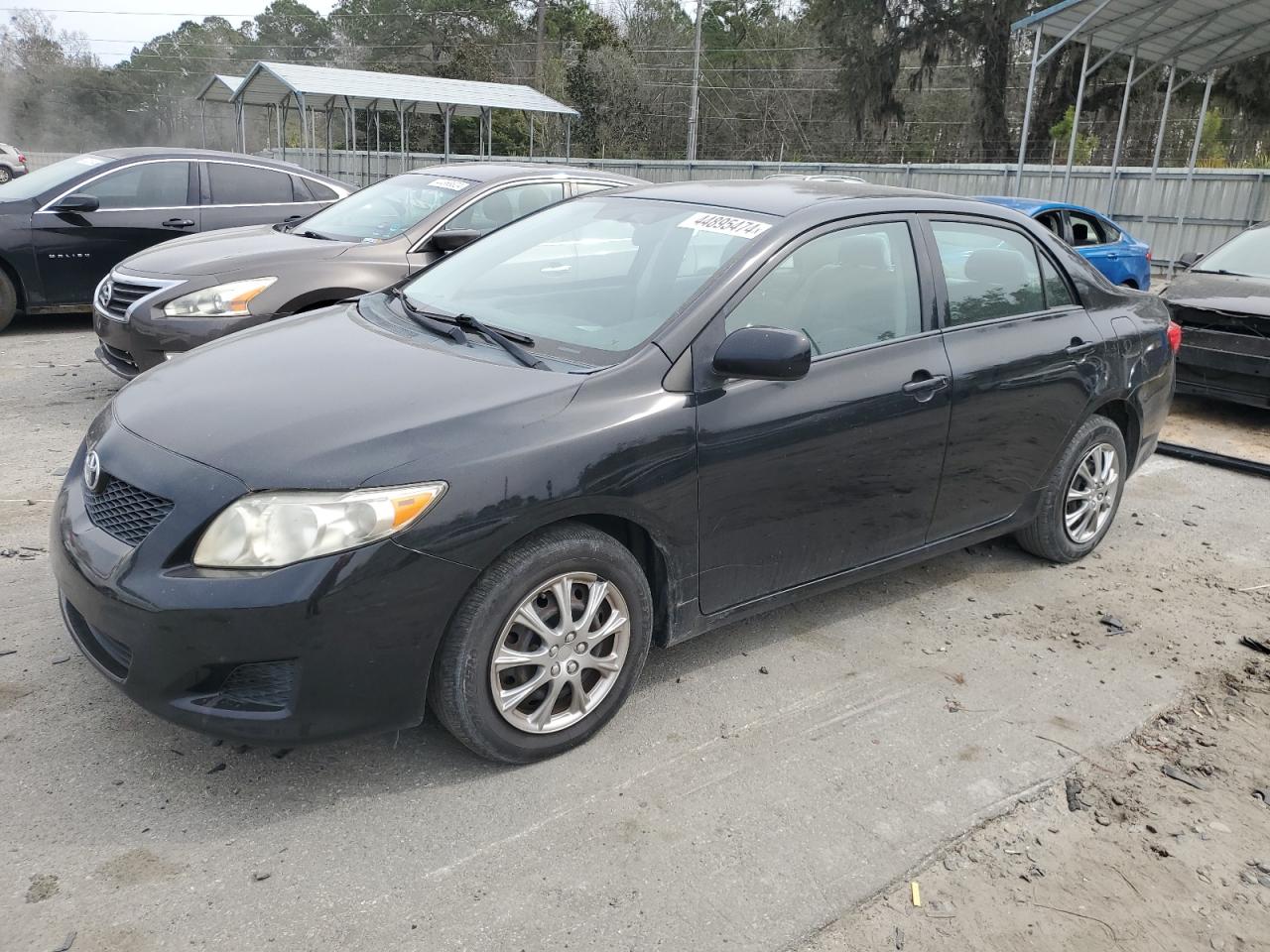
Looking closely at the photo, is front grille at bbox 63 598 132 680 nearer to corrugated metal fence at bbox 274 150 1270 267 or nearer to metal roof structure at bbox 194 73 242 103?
corrugated metal fence at bbox 274 150 1270 267

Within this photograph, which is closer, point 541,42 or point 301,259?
point 301,259

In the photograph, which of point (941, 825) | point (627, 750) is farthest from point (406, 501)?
point (941, 825)

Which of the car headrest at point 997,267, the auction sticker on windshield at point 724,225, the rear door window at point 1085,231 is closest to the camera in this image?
the auction sticker on windshield at point 724,225

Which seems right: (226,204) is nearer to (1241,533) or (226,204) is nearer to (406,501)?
(406,501)

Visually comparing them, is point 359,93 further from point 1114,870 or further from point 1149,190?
point 1114,870

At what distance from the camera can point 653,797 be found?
2.97 m

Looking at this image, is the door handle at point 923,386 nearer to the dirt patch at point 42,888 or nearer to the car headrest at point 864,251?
the car headrest at point 864,251

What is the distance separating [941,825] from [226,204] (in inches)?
337

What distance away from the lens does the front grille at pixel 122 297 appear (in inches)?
247

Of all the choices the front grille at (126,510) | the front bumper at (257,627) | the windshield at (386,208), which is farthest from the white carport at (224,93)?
the front bumper at (257,627)

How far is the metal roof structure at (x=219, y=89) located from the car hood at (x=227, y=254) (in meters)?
24.1

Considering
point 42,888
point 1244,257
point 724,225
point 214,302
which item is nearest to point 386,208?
point 214,302

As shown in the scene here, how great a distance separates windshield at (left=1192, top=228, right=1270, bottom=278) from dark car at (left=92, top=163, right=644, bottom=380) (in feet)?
17.6

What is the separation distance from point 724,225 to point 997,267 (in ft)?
4.50
